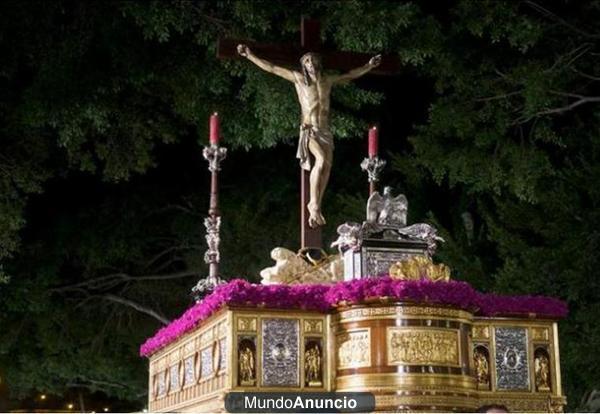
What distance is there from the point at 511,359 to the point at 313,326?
2.14 m

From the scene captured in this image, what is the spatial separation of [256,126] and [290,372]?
9912mm

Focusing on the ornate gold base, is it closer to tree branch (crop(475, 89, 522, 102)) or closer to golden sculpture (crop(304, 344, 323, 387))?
golden sculpture (crop(304, 344, 323, 387))

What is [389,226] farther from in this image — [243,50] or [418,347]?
[243,50]

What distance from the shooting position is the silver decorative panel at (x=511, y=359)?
10031 mm

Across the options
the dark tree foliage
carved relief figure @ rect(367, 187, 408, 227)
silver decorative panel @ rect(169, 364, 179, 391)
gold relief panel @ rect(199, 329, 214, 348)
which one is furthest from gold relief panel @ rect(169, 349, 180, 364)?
the dark tree foliage

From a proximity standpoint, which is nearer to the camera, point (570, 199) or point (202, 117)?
point (570, 199)

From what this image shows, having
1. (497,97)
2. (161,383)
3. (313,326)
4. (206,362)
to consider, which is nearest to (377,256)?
(313,326)

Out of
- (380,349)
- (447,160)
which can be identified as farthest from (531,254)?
(380,349)

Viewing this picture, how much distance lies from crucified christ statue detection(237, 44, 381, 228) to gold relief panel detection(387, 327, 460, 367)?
277cm

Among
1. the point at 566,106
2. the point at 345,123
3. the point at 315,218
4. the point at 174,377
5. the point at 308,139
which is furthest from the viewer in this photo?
the point at 566,106

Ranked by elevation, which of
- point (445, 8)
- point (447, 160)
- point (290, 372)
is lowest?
point (290, 372)

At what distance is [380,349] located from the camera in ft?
29.7

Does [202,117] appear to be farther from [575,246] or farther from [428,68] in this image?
[575,246]

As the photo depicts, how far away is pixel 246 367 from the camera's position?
357 inches
